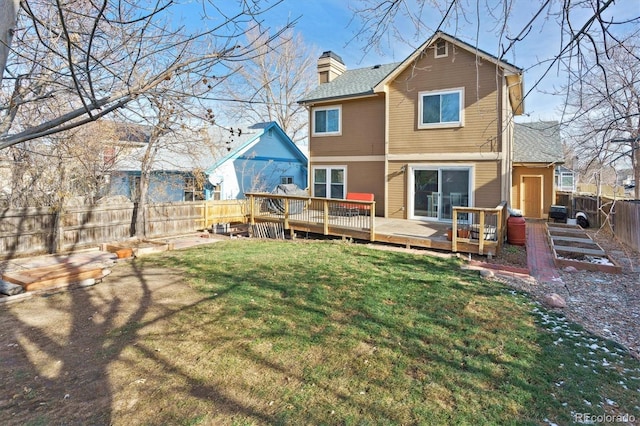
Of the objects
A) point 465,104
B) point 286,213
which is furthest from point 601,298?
point 286,213

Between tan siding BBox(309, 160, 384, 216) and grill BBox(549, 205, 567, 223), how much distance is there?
8391 millimetres

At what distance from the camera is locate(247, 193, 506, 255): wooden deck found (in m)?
8.74

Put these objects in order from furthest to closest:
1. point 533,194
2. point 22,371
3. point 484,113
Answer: point 533,194, point 484,113, point 22,371

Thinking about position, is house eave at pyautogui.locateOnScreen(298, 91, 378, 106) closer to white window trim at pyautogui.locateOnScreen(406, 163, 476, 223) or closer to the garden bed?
white window trim at pyautogui.locateOnScreen(406, 163, 476, 223)

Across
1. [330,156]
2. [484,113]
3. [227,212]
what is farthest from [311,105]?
[484,113]

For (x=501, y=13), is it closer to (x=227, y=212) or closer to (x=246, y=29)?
(x=246, y=29)

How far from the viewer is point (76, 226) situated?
32.8ft

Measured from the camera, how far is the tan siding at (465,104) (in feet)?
36.7

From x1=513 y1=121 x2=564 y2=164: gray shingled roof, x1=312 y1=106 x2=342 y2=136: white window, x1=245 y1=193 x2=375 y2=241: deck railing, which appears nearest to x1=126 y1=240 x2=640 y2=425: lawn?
→ x1=245 y1=193 x2=375 y2=241: deck railing

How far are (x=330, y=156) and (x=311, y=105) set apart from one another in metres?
2.33

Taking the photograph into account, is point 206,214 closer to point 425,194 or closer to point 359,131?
point 359,131

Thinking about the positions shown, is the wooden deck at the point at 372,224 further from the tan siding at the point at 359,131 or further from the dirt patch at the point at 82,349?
the dirt patch at the point at 82,349

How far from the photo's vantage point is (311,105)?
14.8 metres

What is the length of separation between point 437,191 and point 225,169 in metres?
10.6
